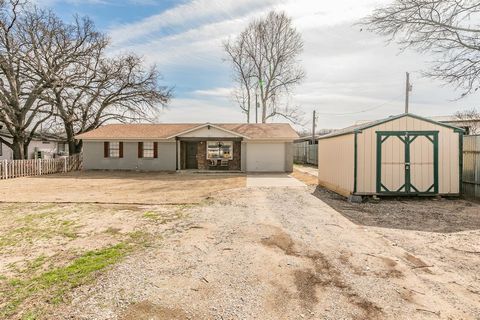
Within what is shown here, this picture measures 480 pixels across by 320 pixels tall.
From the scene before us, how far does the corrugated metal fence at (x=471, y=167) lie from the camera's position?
9.49m

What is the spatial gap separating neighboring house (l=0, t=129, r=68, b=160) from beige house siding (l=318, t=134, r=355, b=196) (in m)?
23.1

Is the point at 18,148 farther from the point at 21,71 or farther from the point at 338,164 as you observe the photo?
the point at 338,164

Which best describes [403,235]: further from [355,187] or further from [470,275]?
[355,187]

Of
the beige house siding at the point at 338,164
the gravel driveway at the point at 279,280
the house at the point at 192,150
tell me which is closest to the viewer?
the gravel driveway at the point at 279,280

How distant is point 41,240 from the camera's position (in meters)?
5.43

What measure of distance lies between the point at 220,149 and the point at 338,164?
10390 mm

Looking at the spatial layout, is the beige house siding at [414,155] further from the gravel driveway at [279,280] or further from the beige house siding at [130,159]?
the beige house siding at [130,159]

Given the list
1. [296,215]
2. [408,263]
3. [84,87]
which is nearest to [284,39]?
[84,87]

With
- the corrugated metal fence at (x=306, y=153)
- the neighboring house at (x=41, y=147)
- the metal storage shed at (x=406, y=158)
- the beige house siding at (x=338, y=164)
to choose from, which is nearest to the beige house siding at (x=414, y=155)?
the metal storage shed at (x=406, y=158)

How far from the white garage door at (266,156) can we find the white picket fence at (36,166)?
1310cm

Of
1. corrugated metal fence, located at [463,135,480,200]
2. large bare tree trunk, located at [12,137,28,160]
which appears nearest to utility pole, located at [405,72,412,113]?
corrugated metal fence, located at [463,135,480,200]

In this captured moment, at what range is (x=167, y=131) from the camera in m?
21.3

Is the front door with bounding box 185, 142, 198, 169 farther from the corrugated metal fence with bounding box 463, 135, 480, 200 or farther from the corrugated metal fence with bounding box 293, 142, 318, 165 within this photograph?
the corrugated metal fence with bounding box 463, 135, 480, 200

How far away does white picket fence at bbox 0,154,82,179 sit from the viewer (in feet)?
52.3
